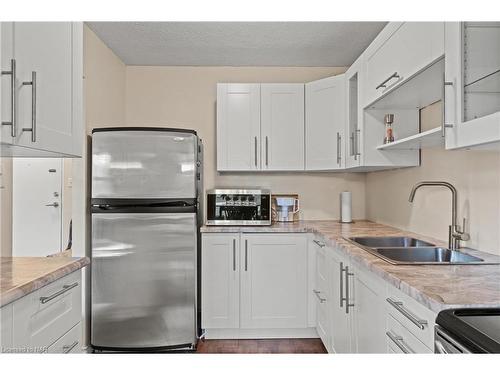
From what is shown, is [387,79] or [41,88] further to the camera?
[387,79]

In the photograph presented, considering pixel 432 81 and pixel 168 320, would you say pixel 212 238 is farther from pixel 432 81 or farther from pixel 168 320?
pixel 432 81

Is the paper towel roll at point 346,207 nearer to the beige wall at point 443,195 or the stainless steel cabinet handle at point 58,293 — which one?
the beige wall at point 443,195

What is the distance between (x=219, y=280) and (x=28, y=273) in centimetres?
193

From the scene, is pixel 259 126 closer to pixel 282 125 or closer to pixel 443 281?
pixel 282 125

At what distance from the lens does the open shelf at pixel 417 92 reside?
1874 millimetres

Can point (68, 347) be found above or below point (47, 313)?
below

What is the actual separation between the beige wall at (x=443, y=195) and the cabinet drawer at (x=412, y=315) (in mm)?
707

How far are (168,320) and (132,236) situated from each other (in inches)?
27.0

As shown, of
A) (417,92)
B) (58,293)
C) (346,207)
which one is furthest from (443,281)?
(346,207)

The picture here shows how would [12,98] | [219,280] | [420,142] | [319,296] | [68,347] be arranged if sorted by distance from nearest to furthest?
[12,98], [68,347], [420,142], [319,296], [219,280]

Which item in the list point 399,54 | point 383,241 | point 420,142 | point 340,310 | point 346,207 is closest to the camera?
point 399,54

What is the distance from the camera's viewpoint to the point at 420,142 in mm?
2348

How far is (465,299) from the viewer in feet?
3.93

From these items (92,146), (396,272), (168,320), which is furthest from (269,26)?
(168,320)
